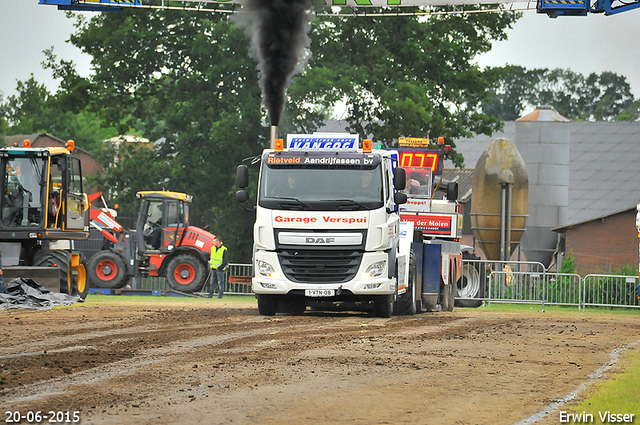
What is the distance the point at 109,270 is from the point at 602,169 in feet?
126

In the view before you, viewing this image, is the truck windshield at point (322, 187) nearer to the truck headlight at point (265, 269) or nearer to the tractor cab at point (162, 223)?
the truck headlight at point (265, 269)

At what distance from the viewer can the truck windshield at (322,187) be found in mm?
16828

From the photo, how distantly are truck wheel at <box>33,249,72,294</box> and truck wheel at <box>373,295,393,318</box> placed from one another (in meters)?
7.57

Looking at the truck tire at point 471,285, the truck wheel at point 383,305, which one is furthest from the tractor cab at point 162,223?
the truck wheel at point 383,305

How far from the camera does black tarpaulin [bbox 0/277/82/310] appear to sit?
1948 cm

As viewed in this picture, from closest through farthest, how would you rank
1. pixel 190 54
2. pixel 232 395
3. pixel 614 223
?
pixel 232 395
pixel 190 54
pixel 614 223

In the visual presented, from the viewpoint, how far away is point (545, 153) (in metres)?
44.7

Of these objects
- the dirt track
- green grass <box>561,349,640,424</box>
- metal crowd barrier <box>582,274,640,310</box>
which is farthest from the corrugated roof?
green grass <box>561,349,640,424</box>

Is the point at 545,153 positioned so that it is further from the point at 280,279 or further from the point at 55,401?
the point at 55,401

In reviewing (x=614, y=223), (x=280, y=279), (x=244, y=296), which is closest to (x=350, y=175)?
(x=280, y=279)

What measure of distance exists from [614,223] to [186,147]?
1838 cm

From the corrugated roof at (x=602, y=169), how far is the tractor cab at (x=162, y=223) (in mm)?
30317

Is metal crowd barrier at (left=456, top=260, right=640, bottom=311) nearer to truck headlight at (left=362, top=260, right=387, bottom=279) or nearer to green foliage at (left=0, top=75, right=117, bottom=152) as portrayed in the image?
truck headlight at (left=362, top=260, right=387, bottom=279)

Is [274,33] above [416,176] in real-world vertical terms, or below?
above
